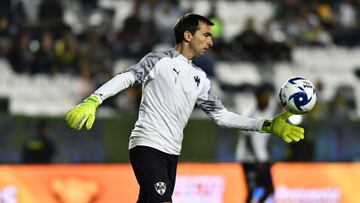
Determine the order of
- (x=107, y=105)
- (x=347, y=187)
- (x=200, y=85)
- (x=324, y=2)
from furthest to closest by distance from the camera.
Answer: (x=324, y=2) < (x=107, y=105) < (x=347, y=187) < (x=200, y=85)

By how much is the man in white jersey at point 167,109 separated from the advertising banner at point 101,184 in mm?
5181

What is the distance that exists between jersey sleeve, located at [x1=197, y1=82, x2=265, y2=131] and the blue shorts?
565mm

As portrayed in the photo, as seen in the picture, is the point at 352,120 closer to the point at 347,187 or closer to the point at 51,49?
the point at 347,187

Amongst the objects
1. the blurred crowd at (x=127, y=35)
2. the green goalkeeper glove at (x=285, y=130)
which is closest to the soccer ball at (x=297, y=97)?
the green goalkeeper glove at (x=285, y=130)

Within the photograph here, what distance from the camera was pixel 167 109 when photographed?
621cm

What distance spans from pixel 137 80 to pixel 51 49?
27.6ft

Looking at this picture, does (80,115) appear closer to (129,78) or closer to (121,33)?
(129,78)

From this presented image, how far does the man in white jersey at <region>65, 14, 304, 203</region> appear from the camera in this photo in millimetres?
6078

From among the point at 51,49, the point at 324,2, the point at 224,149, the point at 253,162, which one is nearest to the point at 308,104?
the point at 253,162

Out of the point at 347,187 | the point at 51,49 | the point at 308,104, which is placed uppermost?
the point at 308,104

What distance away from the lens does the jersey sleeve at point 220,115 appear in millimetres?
6516

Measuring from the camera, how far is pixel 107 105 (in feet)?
44.4

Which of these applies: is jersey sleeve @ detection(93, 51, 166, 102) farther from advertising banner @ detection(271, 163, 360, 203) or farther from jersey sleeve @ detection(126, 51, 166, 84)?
advertising banner @ detection(271, 163, 360, 203)

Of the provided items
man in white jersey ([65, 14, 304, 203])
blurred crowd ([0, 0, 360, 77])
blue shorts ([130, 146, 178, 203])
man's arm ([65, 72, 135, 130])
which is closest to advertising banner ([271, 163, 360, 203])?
blurred crowd ([0, 0, 360, 77])
